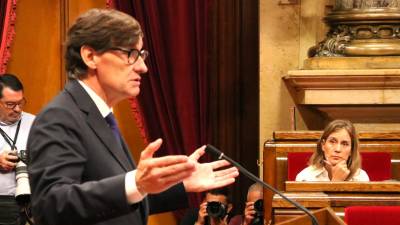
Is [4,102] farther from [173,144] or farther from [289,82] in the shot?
[289,82]

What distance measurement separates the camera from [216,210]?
19.4 feet

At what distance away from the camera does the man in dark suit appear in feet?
7.22

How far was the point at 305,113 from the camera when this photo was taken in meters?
6.42

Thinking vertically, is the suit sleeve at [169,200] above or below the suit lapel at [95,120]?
below

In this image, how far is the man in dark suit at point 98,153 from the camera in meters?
2.20

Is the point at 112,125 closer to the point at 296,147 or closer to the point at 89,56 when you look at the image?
the point at 89,56

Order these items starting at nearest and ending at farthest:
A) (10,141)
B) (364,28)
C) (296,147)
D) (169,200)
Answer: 1. (169,200)
2. (296,147)
3. (10,141)
4. (364,28)

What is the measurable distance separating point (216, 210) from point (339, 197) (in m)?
1.91

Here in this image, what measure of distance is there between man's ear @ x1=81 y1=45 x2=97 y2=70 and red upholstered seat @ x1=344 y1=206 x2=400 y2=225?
1.62 meters

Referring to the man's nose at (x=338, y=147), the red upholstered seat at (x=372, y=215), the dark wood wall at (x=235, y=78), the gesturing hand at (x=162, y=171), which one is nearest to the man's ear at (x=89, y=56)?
the gesturing hand at (x=162, y=171)

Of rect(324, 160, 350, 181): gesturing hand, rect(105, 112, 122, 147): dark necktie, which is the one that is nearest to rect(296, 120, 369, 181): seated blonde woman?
rect(324, 160, 350, 181): gesturing hand

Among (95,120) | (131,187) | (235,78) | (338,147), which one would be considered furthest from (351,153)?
(131,187)

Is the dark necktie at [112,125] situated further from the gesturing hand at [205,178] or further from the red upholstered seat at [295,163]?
the red upholstered seat at [295,163]

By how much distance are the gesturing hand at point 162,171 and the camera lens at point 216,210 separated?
370cm
